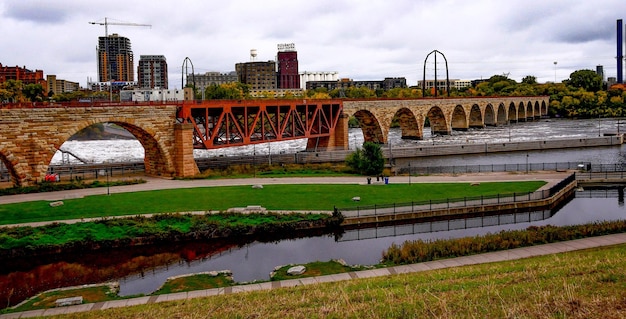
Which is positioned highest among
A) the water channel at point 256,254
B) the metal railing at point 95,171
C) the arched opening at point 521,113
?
the arched opening at point 521,113

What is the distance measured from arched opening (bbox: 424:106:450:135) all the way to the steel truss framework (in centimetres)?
4625

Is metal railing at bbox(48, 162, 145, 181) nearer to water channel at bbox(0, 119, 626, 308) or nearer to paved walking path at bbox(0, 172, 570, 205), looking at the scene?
paved walking path at bbox(0, 172, 570, 205)

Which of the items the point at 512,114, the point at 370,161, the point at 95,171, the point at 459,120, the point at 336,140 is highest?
the point at 512,114

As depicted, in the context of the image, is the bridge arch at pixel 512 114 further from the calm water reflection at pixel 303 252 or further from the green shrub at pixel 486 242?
the green shrub at pixel 486 242

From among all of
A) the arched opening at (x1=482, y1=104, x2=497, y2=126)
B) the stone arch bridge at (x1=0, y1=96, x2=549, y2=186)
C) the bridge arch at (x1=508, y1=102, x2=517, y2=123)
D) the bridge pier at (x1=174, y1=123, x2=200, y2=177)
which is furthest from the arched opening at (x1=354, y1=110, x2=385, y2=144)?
the bridge arch at (x1=508, y1=102, x2=517, y2=123)

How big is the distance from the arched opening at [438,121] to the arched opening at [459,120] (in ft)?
39.6

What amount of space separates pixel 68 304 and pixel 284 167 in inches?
1605

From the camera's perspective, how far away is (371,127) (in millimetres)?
104125

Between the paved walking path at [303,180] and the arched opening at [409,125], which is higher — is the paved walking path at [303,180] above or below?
below

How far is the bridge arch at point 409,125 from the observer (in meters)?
114

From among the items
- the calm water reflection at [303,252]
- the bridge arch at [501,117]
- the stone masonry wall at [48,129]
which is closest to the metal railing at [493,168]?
the calm water reflection at [303,252]

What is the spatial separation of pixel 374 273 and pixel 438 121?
109m

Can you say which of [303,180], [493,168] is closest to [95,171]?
[303,180]

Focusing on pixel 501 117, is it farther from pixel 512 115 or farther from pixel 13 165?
pixel 13 165
